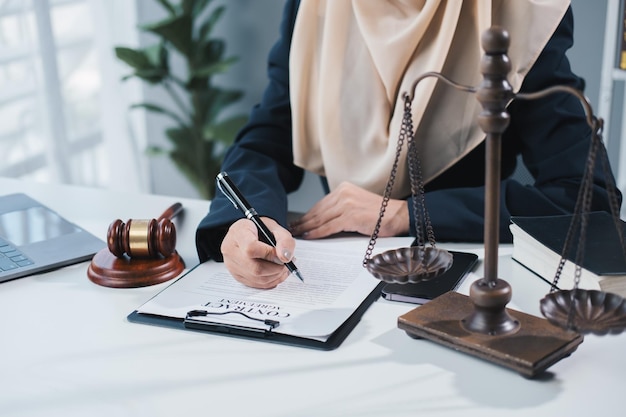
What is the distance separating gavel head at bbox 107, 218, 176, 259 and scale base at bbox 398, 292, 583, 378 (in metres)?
0.44

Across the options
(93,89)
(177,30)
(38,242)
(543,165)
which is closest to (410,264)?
(543,165)

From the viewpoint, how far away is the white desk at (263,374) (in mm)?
838

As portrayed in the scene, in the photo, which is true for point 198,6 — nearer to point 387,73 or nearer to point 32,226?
point 387,73

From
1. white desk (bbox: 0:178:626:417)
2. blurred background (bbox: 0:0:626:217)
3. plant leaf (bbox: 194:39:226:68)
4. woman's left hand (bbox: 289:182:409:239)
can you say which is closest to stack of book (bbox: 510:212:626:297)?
white desk (bbox: 0:178:626:417)

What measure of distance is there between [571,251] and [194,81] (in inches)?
103

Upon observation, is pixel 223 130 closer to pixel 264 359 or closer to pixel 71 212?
pixel 71 212

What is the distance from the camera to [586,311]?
2.76 feet

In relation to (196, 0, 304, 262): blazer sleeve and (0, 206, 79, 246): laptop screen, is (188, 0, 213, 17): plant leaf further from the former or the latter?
(0, 206, 79, 246): laptop screen

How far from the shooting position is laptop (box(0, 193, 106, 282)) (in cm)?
127

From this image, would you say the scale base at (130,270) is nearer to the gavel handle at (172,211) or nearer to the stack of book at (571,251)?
the gavel handle at (172,211)

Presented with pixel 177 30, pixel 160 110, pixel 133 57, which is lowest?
pixel 160 110

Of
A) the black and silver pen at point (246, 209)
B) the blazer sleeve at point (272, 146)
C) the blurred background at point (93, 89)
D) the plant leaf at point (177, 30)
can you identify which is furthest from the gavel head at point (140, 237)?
the blurred background at point (93, 89)

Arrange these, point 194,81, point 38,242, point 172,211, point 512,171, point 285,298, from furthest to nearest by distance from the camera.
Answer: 1. point 194,81
2. point 512,171
3. point 172,211
4. point 38,242
5. point 285,298

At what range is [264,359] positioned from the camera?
95 cm
